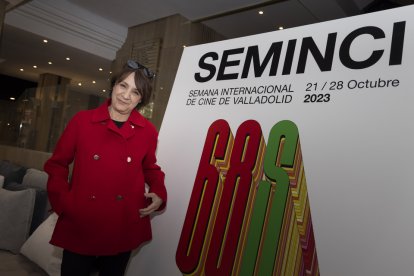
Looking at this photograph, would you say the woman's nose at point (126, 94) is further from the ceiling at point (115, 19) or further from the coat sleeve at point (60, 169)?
the ceiling at point (115, 19)

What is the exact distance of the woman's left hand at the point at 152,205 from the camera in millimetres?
1554

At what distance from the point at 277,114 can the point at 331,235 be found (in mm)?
493

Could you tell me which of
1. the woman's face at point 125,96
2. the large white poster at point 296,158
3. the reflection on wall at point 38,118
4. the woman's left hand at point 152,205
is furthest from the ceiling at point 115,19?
the woman's left hand at point 152,205

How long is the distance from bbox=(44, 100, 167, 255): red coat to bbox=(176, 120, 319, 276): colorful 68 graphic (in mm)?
253

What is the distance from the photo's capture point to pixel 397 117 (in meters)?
1.14

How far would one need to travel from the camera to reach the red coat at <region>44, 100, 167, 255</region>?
1.41 metres

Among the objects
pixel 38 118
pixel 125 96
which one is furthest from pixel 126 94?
pixel 38 118

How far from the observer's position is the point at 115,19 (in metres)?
6.08

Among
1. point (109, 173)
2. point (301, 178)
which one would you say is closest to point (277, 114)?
point (301, 178)

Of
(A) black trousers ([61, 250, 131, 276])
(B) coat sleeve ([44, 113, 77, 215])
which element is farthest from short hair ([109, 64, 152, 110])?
(A) black trousers ([61, 250, 131, 276])

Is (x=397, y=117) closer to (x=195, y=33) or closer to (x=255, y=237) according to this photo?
(x=255, y=237)

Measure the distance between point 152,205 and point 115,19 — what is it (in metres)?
5.25

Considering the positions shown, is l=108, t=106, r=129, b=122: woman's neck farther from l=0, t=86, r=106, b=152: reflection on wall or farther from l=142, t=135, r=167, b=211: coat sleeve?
l=0, t=86, r=106, b=152: reflection on wall

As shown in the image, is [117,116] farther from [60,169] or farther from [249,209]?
[249,209]
